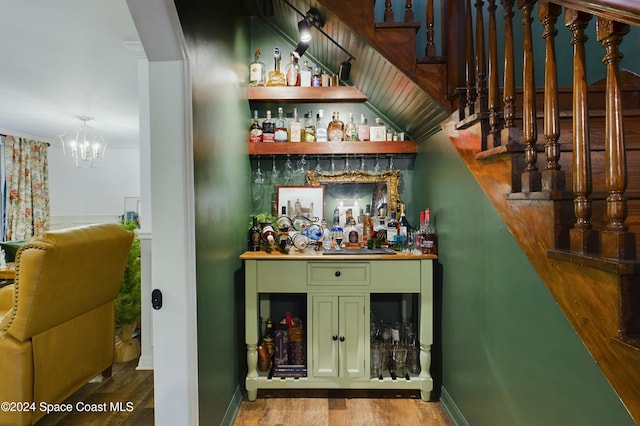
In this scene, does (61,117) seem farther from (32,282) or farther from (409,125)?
(409,125)

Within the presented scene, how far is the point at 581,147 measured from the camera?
87 centimetres

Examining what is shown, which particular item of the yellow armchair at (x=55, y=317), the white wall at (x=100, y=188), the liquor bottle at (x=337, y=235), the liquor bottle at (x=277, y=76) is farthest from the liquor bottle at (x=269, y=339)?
the white wall at (x=100, y=188)

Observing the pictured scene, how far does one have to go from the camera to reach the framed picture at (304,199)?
2.67 meters

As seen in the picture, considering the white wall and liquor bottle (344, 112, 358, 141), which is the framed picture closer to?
liquor bottle (344, 112, 358, 141)

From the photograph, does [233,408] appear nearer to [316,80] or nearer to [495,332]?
[495,332]

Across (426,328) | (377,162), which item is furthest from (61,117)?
(426,328)

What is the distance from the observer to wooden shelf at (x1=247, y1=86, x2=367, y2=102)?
250 cm

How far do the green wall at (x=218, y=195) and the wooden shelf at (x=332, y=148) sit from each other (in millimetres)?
166

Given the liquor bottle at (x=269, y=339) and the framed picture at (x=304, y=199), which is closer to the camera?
the liquor bottle at (x=269, y=339)

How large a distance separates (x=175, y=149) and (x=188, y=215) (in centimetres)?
26

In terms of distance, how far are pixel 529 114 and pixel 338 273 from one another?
1368 mm

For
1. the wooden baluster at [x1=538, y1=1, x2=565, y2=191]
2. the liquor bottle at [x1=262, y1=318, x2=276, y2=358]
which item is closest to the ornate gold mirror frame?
the liquor bottle at [x1=262, y1=318, x2=276, y2=358]

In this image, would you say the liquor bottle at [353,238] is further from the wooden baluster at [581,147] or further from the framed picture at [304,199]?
the wooden baluster at [581,147]

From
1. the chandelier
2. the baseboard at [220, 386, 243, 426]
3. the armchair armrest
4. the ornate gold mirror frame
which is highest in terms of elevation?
the chandelier
